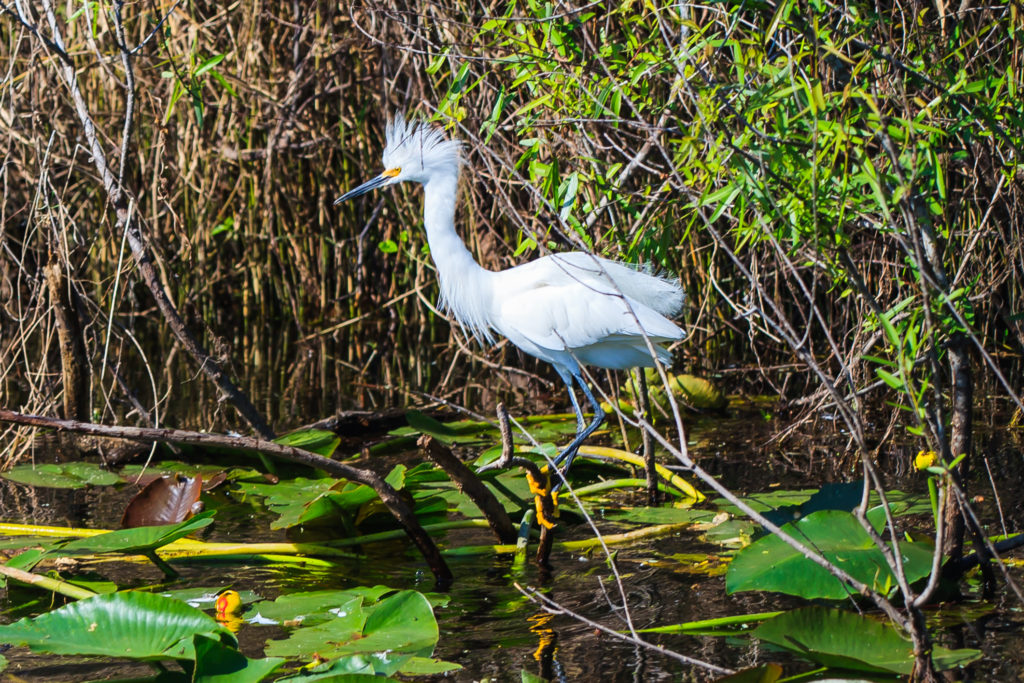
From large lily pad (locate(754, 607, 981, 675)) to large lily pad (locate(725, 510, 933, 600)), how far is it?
0.08 m

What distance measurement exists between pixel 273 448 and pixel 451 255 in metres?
1.71

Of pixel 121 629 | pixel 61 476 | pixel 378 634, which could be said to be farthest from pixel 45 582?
pixel 61 476

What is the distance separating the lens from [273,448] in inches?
96.7

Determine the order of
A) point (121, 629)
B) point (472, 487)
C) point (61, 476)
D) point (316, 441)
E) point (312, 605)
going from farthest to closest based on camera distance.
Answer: point (316, 441)
point (61, 476)
point (472, 487)
point (312, 605)
point (121, 629)

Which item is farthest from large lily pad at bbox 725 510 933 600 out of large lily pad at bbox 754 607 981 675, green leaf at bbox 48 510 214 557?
green leaf at bbox 48 510 214 557

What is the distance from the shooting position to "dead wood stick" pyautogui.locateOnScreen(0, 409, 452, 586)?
2.24 metres

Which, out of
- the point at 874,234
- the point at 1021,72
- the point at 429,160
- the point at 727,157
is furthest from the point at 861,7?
the point at 429,160

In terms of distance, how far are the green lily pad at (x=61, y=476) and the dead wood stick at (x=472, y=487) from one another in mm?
1475

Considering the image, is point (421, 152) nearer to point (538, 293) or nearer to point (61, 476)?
point (538, 293)

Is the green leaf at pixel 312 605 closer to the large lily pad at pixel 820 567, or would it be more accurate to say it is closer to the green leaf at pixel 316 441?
the large lily pad at pixel 820 567

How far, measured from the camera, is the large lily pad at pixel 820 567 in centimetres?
229

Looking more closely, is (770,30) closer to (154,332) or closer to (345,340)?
(345,340)

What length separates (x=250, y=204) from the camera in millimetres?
6910

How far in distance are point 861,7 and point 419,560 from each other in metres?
2.00
